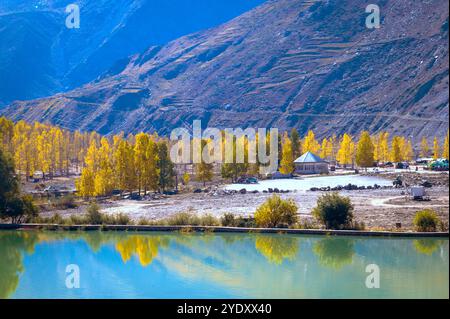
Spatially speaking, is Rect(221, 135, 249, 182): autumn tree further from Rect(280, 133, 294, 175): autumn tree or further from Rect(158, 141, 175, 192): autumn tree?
Rect(158, 141, 175, 192): autumn tree

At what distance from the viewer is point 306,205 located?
40969 mm

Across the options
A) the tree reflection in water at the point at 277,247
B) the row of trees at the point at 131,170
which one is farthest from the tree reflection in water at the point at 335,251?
the row of trees at the point at 131,170

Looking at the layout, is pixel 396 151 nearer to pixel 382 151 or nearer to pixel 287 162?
pixel 382 151

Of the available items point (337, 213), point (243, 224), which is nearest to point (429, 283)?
point (337, 213)

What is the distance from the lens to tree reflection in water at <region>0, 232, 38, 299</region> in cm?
2223

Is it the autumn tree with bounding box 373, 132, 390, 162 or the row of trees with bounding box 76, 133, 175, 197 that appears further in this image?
the autumn tree with bounding box 373, 132, 390, 162

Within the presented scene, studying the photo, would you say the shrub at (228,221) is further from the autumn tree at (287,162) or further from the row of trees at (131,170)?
the autumn tree at (287,162)

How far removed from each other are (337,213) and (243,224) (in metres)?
4.54

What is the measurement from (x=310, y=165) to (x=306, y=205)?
111ft

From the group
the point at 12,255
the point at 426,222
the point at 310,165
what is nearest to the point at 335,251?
the point at 426,222

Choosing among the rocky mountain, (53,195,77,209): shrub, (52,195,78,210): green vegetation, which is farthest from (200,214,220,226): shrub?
the rocky mountain

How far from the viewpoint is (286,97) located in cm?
14425

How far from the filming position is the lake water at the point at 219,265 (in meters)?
20.1

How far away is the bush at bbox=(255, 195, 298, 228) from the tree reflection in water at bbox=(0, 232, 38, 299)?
10.3 m
